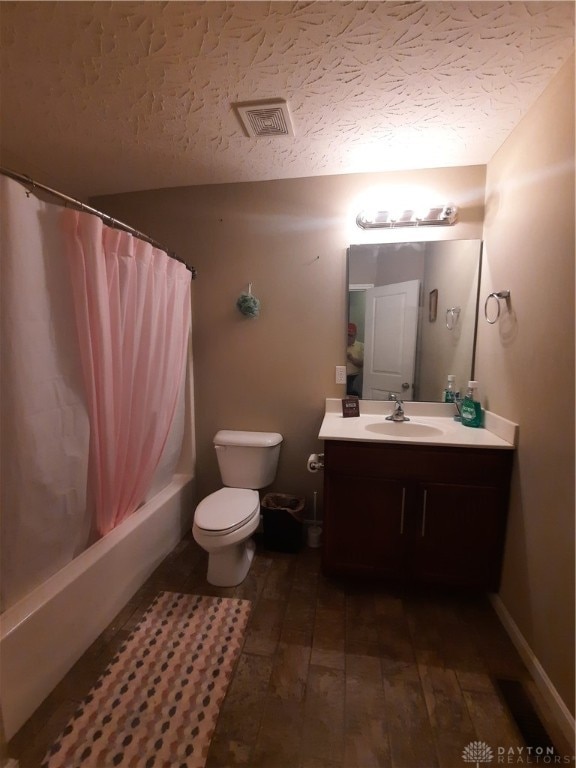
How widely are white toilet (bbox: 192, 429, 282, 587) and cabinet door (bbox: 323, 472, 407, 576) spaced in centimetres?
44

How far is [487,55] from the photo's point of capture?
43.0 inches

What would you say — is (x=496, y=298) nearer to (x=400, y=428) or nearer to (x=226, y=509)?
(x=400, y=428)

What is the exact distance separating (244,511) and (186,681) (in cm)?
68

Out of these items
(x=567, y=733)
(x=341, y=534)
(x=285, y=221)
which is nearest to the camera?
(x=567, y=733)

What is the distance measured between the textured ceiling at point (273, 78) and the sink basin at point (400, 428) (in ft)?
4.84

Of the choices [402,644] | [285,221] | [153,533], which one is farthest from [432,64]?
[153,533]

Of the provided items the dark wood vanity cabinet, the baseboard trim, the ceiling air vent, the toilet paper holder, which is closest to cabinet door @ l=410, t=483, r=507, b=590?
the dark wood vanity cabinet

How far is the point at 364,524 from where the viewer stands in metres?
1.58

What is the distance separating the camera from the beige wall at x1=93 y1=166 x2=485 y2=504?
1.94m

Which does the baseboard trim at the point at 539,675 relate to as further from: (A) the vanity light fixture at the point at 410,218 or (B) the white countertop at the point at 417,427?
(A) the vanity light fixture at the point at 410,218

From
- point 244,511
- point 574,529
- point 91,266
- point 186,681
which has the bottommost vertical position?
point 186,681

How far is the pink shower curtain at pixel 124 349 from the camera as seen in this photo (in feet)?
4.00

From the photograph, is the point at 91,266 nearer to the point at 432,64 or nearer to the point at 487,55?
the point at 432,64

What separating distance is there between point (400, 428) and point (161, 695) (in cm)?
160
